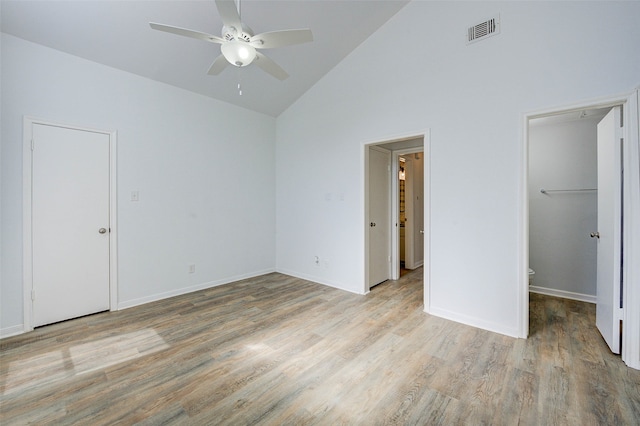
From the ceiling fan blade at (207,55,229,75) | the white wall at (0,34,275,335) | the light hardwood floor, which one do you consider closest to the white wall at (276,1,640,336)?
the light hardwood floor

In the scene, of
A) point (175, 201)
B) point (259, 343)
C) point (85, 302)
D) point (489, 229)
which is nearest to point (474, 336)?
point (489, 229)

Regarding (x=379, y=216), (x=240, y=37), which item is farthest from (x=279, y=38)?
(x=379, y=216)

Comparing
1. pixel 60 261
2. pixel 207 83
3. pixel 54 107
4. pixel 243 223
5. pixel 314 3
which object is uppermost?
pixel 314 3

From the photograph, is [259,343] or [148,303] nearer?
[259,343]

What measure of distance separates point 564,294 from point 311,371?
3751mm

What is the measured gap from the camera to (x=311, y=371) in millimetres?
2102

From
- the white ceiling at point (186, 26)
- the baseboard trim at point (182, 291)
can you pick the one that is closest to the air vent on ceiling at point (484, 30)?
the white ceiling at point (186, 26)

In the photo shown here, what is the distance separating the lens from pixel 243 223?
4.62 m

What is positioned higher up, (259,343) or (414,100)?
(414,100)

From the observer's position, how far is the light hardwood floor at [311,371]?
5.51 feet

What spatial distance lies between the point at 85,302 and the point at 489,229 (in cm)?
459

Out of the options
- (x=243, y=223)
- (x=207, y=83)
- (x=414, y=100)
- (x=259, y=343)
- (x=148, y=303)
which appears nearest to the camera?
(x=259, y=343)

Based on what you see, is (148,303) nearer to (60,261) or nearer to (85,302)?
(85,302)

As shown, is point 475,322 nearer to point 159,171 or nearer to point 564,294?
point 564,294
